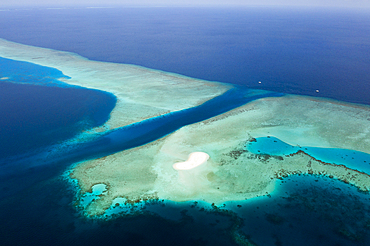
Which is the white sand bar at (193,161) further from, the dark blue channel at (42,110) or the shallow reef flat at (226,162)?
the dark blue channel at (42,110)

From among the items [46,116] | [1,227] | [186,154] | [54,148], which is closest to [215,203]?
[186,154]

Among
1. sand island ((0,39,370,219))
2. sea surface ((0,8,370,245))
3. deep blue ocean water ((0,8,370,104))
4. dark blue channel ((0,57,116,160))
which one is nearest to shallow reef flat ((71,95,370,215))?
sand island ((0,39,370,219))

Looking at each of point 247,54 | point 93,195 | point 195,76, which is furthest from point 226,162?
point 247,54

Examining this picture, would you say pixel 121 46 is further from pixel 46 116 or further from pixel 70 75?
pixel 46 116

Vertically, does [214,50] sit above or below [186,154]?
above

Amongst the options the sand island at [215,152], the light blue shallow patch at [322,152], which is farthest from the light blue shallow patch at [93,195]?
the light blue shallow patch at [322,152]

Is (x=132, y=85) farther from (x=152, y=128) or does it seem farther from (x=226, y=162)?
(x=226, y=162)
